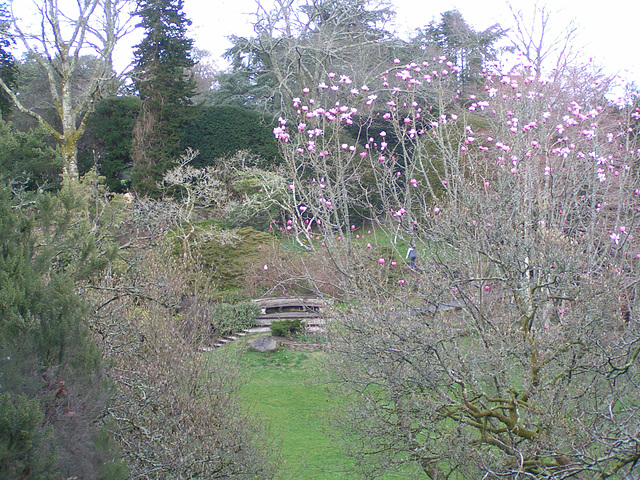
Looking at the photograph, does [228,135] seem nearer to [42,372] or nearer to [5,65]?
[5,65]

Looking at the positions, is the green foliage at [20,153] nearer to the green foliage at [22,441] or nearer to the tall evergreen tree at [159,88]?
the green foliage at [22,441]

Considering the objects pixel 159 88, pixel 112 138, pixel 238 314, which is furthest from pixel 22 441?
pixel 112 138

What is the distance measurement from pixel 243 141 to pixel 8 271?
16520mm

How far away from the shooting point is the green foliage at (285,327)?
11791mm

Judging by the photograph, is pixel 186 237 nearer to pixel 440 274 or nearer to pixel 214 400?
pixel 214 400

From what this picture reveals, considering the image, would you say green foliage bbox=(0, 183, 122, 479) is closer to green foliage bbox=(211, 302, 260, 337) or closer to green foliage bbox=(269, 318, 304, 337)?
green foliage bbox=(211, 302, 260, 337)

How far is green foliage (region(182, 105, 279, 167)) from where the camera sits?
1875 centimetres

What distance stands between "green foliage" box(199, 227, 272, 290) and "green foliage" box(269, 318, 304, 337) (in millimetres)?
1953

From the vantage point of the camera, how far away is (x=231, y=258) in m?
13.9

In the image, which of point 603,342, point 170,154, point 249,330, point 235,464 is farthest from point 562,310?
point 170,154

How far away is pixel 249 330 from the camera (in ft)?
39.9

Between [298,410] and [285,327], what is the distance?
315cm

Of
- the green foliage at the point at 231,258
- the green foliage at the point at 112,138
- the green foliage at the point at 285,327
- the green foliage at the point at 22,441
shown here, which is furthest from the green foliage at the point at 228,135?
the green foliage at the point at 22,441

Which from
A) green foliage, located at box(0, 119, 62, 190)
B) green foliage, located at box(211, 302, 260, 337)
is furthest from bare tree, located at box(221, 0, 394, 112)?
green foliage, located at box(0, 119, 62, 190)
